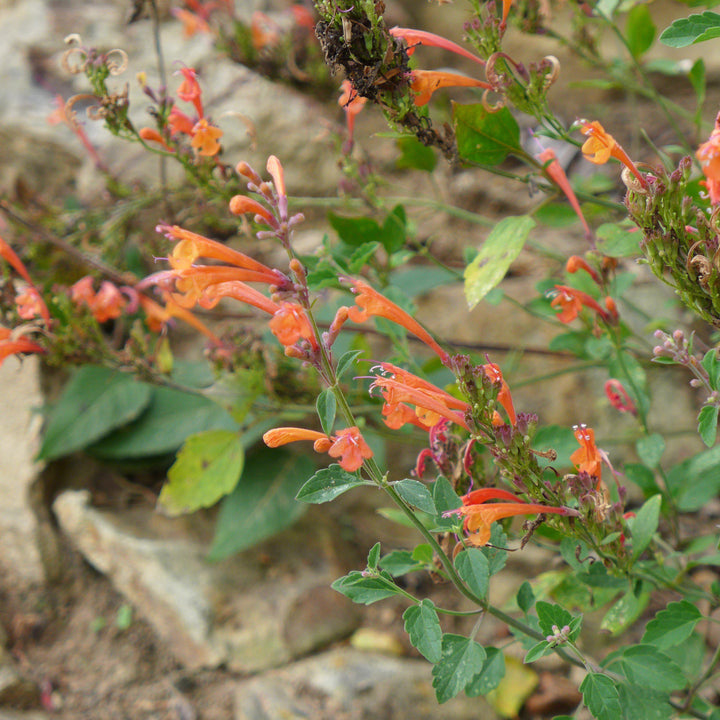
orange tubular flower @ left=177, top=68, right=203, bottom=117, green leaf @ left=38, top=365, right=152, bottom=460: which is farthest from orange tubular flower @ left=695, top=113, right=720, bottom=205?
green leaf @ left=38, top=365, right=152, bottom=460

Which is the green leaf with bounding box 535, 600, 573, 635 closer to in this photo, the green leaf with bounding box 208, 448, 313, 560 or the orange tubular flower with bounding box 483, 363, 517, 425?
the orange tubular flower with bounding box 483, 363, 517, 425

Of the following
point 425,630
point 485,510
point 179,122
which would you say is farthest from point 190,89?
point 425,630

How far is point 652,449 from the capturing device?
144cm

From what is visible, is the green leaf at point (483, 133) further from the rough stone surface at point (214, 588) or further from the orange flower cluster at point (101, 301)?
the rough stone surface at point (214, 588)

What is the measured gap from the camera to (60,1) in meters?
3.60

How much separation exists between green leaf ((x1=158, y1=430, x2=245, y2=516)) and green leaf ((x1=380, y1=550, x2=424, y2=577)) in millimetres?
882

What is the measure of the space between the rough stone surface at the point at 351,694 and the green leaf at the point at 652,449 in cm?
92

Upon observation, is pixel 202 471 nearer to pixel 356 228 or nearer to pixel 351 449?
pixel 356 228

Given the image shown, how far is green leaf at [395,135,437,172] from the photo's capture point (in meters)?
1.80

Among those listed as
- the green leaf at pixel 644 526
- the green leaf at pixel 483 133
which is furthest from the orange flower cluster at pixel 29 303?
the green leaf at pixel 644 526

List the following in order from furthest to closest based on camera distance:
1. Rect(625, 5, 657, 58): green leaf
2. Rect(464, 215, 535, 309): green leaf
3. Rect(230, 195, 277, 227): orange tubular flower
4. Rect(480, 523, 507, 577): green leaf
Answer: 1. Rect(625, 5, 657, 58): green leaf
2. Rect(464, 215, 535, 309): green leaf
3. Rect(480, 523, 507, 577): green leaf
4. Rect(230, 195, 277, 227): orange tubular flower

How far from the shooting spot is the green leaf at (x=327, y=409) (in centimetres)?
94

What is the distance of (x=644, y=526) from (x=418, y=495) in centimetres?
53

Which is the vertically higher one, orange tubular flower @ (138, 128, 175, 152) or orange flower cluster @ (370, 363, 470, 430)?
orange tubular flower @ (138, 128, 175, 152)
